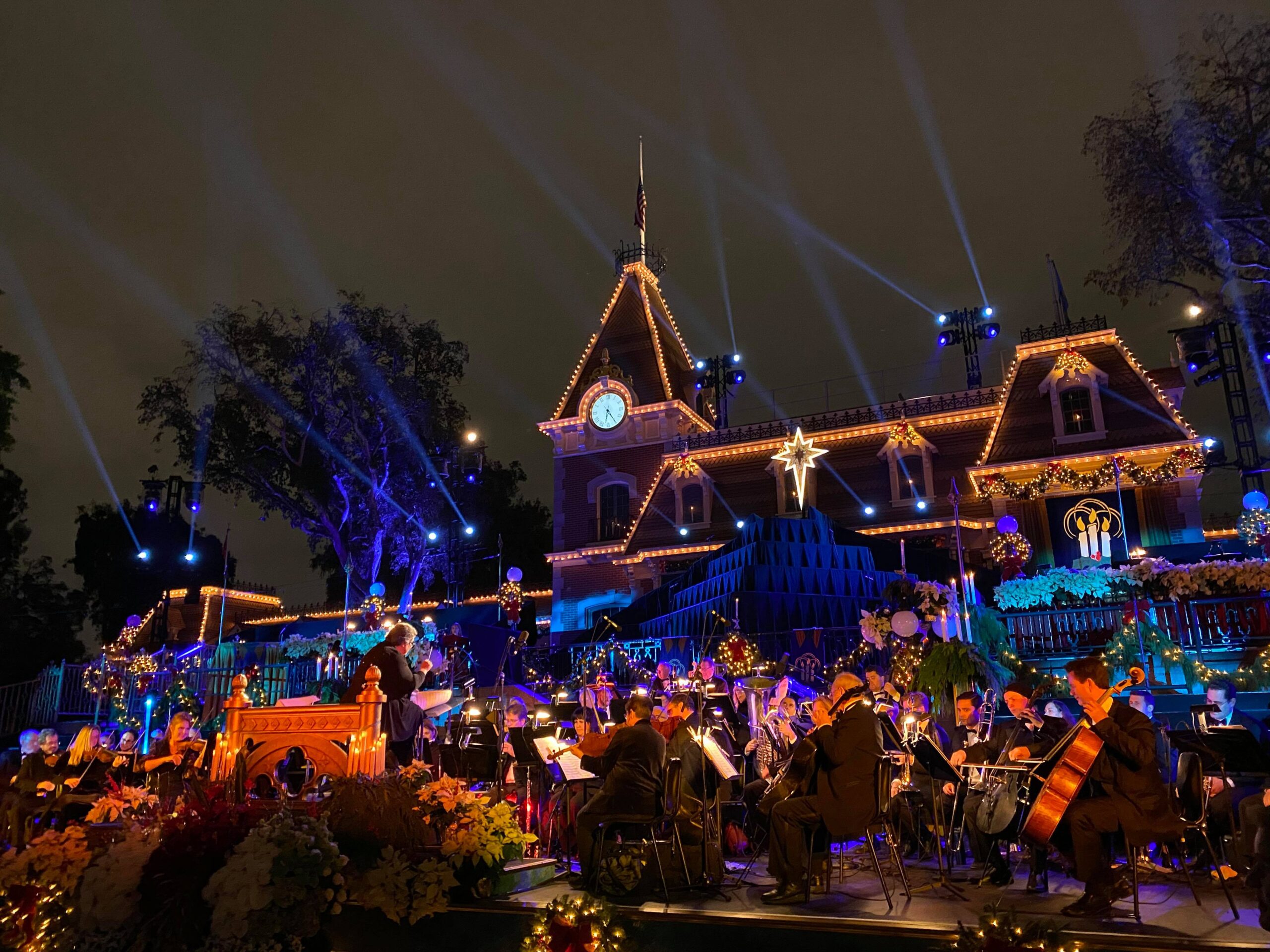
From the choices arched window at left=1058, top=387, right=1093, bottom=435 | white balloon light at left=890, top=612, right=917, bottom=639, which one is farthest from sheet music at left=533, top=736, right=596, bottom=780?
arched window at left=1058, top=387, right=1093, bottom=435

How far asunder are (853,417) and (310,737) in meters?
21.0

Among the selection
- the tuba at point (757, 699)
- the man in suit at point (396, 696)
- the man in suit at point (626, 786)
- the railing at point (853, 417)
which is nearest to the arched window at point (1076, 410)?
the railing at point (853, 417)

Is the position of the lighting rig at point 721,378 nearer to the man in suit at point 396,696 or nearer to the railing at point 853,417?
the railing at point 853,417

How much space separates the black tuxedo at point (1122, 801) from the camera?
5.66 meters

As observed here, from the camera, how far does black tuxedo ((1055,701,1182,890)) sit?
5.66 metres

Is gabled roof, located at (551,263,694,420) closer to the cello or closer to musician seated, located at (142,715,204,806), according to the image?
musician seated, located at (142,715,204,806)

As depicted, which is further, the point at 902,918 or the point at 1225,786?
the point at 1225,786

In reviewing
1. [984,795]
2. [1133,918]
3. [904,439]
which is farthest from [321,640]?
[1133,918]

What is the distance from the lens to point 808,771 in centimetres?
671

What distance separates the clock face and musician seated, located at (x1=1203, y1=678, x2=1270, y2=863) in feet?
75.9

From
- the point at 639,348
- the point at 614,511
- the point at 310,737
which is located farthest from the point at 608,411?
the point at 310,737

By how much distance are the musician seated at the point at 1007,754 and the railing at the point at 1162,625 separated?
6370 mm

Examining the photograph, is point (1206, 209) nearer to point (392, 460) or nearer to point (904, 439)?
point (904, 439)

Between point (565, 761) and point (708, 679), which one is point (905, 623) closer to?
point (708, 679)
